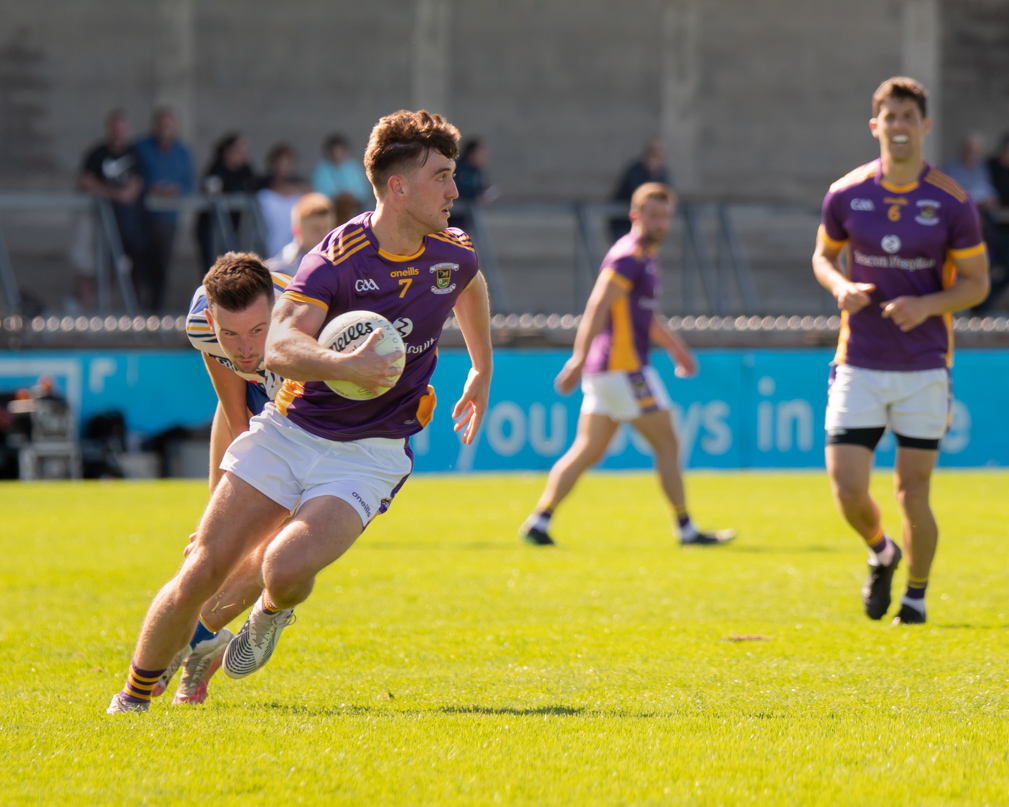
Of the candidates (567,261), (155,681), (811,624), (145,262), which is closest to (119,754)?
(155,681)

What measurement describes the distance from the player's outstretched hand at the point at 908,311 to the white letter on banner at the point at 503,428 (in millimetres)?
9552

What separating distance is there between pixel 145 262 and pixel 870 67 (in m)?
14.4

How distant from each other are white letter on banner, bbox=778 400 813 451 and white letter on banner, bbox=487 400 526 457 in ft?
9.81

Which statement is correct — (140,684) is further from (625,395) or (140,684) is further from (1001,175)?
(1001,175)

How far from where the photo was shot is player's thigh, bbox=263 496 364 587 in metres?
4.73

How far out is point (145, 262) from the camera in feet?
55.1

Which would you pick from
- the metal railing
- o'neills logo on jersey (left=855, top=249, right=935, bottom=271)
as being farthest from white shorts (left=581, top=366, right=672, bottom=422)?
the metal railing

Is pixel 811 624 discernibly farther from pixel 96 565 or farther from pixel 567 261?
pixel 567 261

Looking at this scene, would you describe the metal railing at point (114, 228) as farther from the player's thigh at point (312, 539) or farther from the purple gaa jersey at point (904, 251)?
the player's thigh at point (312, 539)

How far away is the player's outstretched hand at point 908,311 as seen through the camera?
6.44 m

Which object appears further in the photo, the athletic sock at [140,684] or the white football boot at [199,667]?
the white football boot at [199,667]

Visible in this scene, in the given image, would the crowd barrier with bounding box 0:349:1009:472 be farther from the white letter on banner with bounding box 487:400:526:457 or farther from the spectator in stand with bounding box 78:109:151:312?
the spectator in stand with bounding box 78:109:151:312

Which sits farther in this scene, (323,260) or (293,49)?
(293,49)

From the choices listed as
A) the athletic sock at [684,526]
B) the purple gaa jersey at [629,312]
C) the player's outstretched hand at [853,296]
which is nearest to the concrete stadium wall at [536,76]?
the purple gaa jersey at [629,312]
